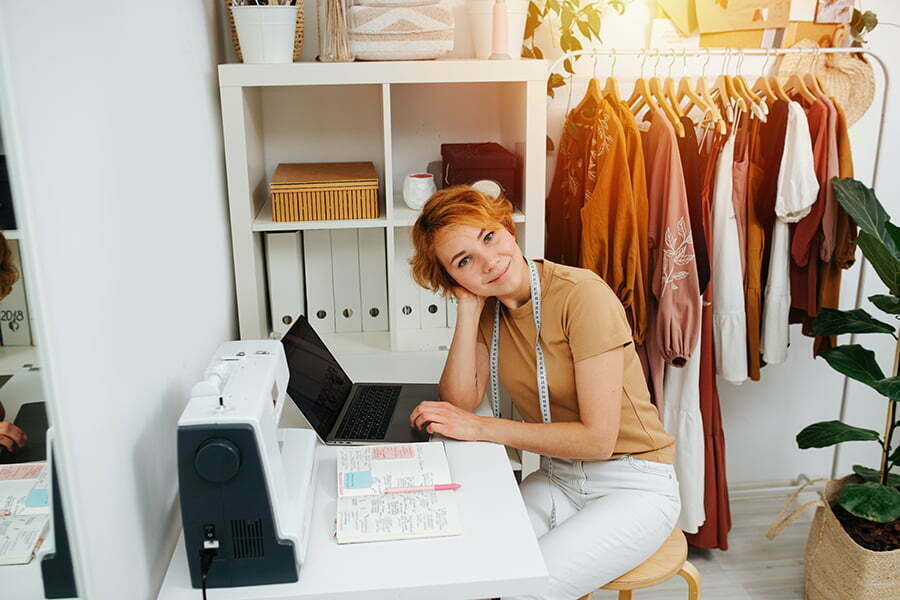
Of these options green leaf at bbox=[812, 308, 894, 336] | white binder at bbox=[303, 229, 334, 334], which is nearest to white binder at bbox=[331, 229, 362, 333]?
white binder at bbox=[303, 229, 334, 334]

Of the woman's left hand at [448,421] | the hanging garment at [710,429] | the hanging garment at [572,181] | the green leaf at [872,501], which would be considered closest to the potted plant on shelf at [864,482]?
the green leaf at [872,501]

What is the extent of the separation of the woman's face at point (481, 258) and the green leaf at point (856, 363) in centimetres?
103

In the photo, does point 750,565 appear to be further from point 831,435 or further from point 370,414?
point 370,414

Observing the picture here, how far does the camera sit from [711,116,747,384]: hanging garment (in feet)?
7.62

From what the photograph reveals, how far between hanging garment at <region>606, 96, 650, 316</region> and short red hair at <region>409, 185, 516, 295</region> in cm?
46

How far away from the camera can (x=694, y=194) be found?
2.32m

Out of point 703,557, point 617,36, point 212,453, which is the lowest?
point 703,557

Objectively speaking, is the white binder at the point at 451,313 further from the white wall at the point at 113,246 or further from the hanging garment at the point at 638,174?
the white wall at the point at 113,246

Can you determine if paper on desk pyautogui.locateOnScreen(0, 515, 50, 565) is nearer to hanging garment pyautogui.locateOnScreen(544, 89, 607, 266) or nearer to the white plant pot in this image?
the white plant pot

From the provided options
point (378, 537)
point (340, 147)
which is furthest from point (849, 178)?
point (378, 537)

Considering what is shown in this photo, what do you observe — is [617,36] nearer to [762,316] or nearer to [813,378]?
[762,316]

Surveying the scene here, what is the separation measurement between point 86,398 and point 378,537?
553 millimetres

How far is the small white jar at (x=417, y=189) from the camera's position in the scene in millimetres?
2303

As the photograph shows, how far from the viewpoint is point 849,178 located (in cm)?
230
